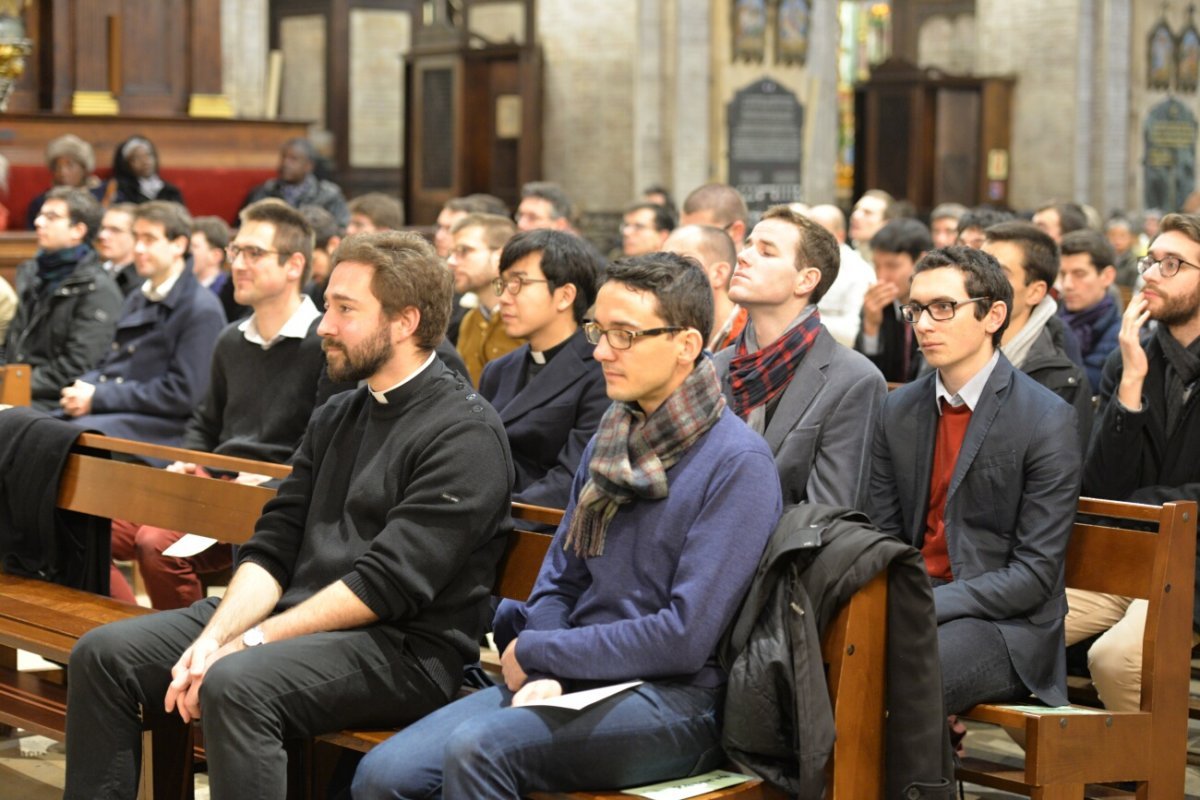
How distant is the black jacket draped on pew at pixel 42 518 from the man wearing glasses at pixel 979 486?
2.73 meters

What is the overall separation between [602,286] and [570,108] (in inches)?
516

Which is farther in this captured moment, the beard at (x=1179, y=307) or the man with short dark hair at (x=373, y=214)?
the man with short dark hair at (x=373, y=214)

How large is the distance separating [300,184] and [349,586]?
37.3 ft

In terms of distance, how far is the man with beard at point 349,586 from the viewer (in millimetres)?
3846

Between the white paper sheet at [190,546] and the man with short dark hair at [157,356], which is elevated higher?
the man with short dark hair at [157,356]

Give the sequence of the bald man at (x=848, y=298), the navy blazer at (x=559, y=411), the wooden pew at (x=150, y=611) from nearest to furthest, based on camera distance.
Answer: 1. the wooden pew at (x=150, y=611)
2. the navy blazer at (x=559, y=411)
3. the bald man at (x=848, y=298)

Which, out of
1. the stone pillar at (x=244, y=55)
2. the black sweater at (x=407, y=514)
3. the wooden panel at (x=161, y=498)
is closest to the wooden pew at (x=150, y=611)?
the wooden panel at (x=161, y=498)

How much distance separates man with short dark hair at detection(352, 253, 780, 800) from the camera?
3547mm

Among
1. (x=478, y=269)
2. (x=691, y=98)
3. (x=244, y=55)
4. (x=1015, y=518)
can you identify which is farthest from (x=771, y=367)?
(x=244, y=55)

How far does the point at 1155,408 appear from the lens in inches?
199

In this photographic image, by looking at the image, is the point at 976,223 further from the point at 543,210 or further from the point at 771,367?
the point at 771,367

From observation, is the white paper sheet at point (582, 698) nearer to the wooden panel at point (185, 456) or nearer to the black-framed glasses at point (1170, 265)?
the wooden panel at point (185, 456)

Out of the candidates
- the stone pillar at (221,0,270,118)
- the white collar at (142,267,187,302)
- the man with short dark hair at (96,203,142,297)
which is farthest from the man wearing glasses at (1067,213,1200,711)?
the stone pillar at (221,0,270,118)

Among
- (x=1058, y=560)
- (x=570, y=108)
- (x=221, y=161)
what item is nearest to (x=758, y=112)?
(x=570, y=108)
